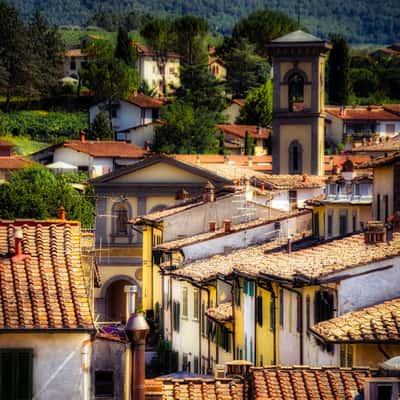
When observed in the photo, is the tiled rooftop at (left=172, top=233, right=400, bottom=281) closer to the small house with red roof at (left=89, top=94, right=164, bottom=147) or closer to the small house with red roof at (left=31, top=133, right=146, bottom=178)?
the small house with red roof at (left=31, top=133, right=146, bottom=178)

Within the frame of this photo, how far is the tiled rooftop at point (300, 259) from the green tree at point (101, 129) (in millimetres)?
95691

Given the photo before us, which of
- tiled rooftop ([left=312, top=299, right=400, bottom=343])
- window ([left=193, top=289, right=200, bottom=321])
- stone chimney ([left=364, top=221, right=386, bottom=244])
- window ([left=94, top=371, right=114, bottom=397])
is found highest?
window ([left=94, top=371, right=114, bottom=397])

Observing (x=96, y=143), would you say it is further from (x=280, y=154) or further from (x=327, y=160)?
(x=280, y=154)

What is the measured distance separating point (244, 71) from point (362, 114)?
2691 cm

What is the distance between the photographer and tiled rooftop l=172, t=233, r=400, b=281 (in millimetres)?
38344

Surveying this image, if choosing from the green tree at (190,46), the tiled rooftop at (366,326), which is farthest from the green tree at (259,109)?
the tiled rooftop at (366,326)

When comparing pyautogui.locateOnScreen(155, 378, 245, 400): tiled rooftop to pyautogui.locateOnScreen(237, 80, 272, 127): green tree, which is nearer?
pyautogui.locateOnScreen(155, 378, 245, 400): tiled rooftop

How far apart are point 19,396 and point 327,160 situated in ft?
315

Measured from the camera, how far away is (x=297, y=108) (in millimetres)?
108562

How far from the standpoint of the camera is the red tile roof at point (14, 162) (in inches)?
4993

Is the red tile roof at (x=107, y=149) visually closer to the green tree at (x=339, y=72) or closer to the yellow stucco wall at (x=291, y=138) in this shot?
the yellow stucco wall at (x=291, y=138)

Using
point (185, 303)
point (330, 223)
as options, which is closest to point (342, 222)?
point (330, 223)

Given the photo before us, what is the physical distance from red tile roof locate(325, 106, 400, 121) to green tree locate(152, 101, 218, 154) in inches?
457

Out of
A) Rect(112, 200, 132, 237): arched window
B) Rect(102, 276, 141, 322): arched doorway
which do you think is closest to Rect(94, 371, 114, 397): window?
Rect(102, 276, 141, 322): arched doorway
